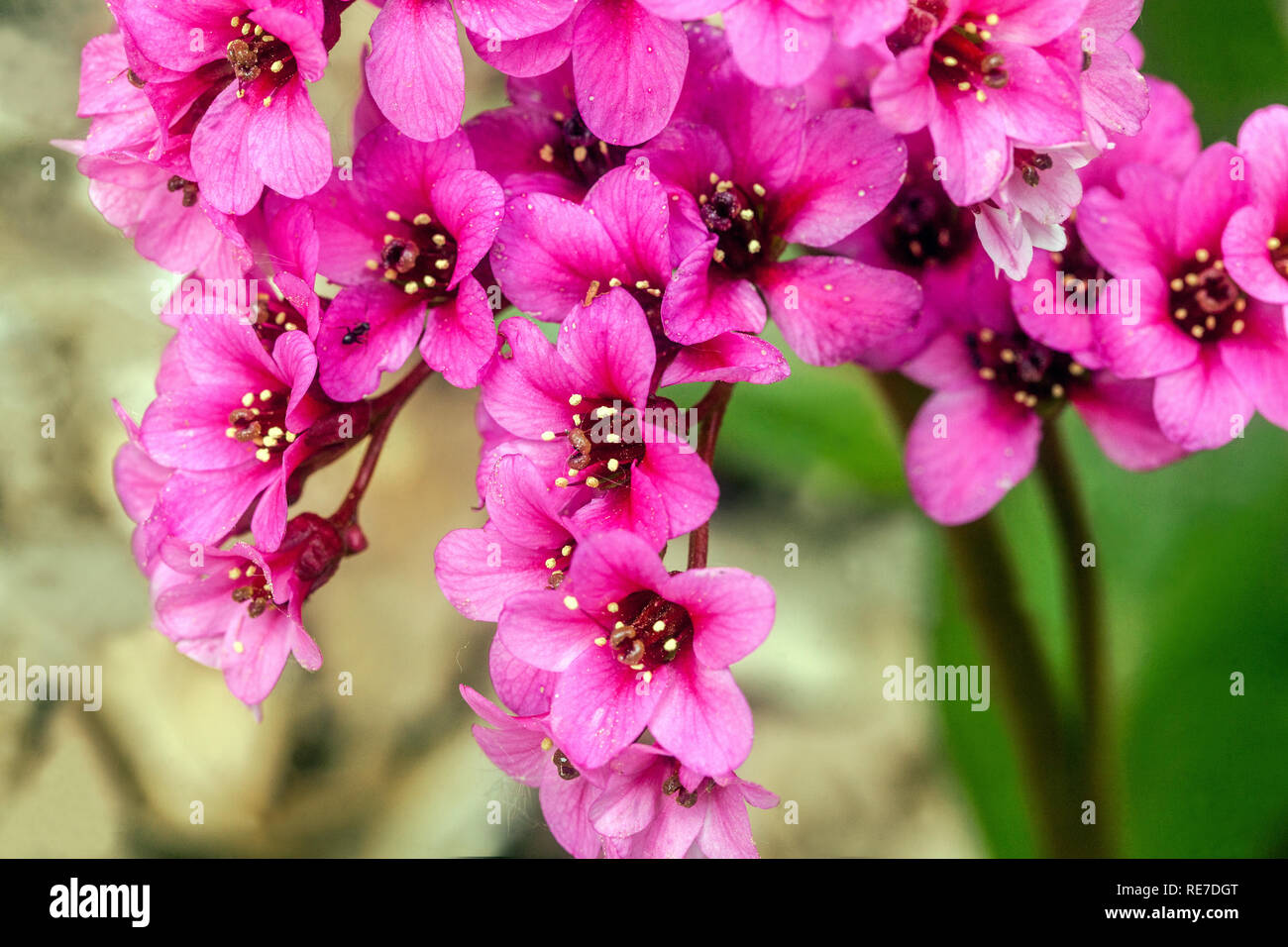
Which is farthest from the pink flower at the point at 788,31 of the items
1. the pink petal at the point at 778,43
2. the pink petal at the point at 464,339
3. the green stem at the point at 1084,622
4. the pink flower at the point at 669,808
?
the green stem at the point at 1084,622

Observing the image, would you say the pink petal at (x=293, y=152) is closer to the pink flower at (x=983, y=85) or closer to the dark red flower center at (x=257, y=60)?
the dark red flower center at (x=257, y=60)

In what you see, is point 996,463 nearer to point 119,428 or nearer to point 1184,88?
point 1184,88

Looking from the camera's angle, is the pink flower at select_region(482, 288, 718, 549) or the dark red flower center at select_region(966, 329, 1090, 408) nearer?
the pink flower at select_region(482, 288, 718, 549)

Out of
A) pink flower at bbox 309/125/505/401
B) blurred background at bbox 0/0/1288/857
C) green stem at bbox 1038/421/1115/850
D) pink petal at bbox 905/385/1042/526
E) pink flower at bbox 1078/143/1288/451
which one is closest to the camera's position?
pink flower at bbox 309/125/505/401

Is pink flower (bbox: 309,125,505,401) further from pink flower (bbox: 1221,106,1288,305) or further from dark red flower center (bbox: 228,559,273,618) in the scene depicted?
pink flower (bbox: 1221,106,1288,305)

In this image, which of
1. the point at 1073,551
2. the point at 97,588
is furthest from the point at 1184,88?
the point at 97,588

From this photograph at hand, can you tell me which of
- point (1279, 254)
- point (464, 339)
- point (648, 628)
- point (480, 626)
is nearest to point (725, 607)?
point (648, 628)

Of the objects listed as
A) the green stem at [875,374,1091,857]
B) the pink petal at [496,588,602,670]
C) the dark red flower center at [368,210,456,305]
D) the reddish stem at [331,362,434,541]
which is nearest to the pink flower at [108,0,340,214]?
the dark red flower center at [368,210,456,305]
